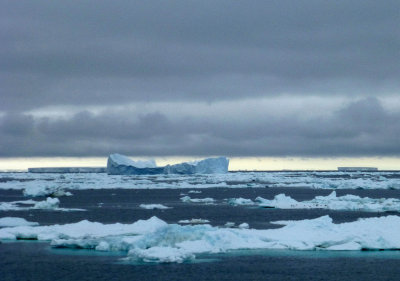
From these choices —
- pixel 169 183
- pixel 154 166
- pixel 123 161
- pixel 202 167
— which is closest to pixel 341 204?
pixel 169 183

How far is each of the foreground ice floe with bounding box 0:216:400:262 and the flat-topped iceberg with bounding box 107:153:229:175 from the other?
179 feet

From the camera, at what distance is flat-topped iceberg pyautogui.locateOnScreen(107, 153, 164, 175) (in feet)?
249

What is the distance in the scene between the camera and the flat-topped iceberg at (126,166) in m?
75.9

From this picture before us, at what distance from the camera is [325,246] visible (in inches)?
731

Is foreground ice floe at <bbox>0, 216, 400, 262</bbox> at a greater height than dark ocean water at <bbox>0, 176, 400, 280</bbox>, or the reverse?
foreground ice floe at <bbox>0, 216, 400, 262</bbox>

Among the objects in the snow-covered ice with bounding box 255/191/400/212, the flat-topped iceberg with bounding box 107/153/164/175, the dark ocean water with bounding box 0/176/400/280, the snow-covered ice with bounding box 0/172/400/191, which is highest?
the flat-topped iceberg with bounding box 107/153/164/175

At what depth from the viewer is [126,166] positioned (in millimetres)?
77000

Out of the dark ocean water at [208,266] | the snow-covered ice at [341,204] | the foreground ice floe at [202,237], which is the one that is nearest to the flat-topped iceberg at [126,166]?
the snow-covered ice at [341,204]

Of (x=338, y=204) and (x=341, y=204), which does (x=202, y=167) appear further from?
(x=341, y=204)

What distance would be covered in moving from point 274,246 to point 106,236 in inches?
189

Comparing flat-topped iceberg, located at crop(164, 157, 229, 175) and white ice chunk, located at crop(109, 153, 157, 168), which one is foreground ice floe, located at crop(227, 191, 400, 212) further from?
flat-topped iceberg, located at crop(164, 157, 229, 175)

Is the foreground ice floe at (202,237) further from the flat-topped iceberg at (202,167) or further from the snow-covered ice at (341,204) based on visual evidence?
the flat-topped iceberg at (202,167)

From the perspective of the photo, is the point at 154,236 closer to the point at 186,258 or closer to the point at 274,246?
the point at 186,258

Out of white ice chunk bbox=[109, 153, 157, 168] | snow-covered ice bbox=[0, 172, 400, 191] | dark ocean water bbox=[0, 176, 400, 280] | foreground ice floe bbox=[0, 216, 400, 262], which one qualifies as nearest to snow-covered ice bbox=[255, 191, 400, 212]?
snow-covered ice bbox=[0, 172, 400, 191]
